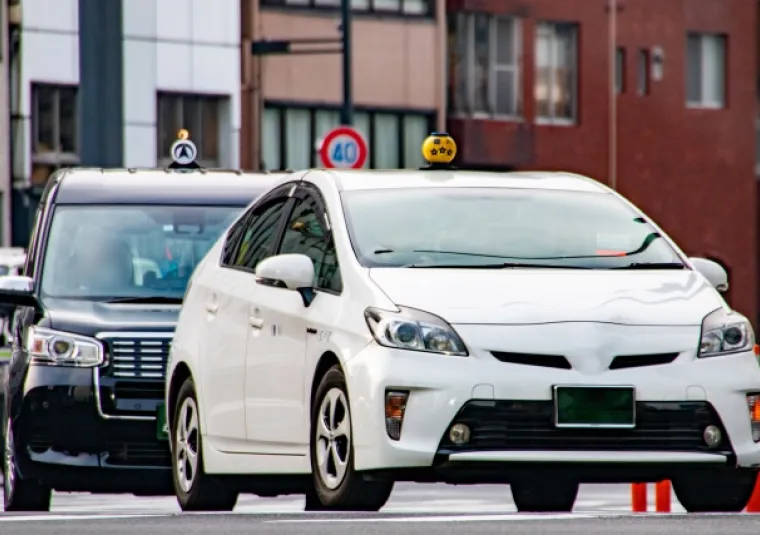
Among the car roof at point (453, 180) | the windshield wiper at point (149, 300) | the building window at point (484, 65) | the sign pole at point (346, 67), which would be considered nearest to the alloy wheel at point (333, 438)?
the car roof at point (453, 180)

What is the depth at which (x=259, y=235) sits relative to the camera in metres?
12.4

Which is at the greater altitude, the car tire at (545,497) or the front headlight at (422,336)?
the front headlight at (422,336)

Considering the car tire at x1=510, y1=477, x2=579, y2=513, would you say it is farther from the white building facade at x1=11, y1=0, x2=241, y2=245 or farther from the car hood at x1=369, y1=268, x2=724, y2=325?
the white building facade at x1=11, y1=0, x2=241, y2=245

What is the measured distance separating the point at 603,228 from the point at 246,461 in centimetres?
187

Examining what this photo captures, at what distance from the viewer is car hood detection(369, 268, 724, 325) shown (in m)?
10.4

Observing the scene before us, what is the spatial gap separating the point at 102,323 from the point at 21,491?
3.54 ft

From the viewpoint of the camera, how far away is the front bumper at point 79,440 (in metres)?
13.8

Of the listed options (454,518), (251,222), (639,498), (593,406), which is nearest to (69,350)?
(251,222)

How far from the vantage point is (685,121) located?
2363 inches

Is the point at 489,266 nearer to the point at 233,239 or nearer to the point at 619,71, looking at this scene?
the point at 233,239

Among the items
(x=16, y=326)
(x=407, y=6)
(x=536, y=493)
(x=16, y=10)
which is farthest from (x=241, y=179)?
(x=407, y=6)

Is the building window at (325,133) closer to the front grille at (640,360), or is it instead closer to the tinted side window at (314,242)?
the tinted side window at (314,242)

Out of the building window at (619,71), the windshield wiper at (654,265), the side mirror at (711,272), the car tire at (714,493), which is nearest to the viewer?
the car tire at (714,493)

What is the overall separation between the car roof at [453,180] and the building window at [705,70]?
4862cm
